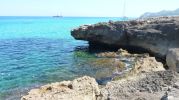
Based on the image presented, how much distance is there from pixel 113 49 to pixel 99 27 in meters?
3.54

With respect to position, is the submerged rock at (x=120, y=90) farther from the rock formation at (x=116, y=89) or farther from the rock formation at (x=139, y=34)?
the rock formation at (x=139, y=34)

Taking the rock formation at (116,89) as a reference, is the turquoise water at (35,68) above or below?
below

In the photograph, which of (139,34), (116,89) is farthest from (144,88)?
(139,34)

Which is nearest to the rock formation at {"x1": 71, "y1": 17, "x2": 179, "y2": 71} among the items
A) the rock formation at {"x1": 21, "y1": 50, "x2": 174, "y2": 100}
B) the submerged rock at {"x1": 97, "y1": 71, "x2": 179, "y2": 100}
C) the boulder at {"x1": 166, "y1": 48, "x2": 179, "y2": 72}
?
the boulder at {"x1": 166, "y1": 48, "x2": 179, "y2": 72}

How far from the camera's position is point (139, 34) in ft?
125

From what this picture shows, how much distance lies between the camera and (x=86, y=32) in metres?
44.4

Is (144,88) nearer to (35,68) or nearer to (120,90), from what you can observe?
(120,90)

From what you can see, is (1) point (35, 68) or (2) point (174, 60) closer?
(2) point (174, 60)

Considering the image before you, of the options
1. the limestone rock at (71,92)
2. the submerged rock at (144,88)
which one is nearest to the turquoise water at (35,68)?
the limestone rock at (71,92)

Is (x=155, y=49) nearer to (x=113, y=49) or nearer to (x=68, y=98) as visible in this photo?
(x=113, y=49)

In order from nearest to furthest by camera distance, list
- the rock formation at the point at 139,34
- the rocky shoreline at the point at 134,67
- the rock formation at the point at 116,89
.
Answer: the rock formation at the point at 116,89 → the rocky shoreline at the point at 134,67 → the rock formation at the point at 139,34

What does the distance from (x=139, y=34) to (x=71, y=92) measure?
86.6 ft

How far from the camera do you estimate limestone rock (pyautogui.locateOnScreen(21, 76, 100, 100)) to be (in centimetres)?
1273

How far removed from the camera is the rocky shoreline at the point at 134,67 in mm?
11344
